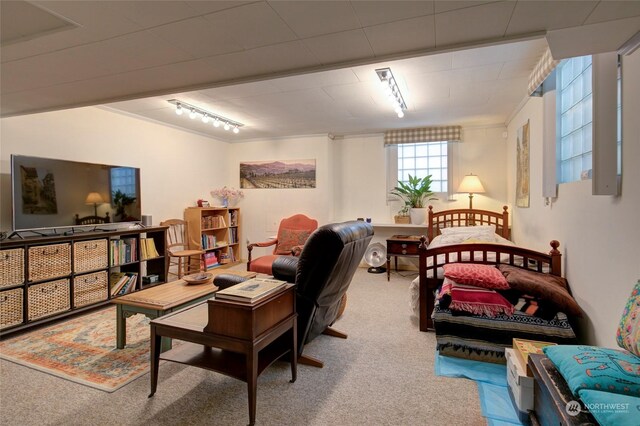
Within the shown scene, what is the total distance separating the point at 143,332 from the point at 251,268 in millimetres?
1323

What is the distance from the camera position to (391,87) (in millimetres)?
3170

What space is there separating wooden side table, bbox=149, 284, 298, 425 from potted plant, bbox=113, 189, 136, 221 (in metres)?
2.39

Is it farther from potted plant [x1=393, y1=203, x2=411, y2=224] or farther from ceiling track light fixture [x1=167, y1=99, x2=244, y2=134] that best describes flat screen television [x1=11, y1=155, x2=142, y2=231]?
potted plant [x1=393, y1=203, x2=411, y2=224]

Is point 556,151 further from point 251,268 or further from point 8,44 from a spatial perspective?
point 8,44

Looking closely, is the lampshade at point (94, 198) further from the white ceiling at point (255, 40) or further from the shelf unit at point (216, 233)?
the shelf unit at point (216, 233)

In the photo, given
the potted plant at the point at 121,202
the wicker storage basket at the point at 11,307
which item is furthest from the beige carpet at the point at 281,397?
the potted plant at the point at 121,202

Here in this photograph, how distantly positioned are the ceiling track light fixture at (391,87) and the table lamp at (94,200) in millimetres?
3324

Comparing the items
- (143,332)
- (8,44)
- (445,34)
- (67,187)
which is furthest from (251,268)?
(445,34)

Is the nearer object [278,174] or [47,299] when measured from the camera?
[47,299]

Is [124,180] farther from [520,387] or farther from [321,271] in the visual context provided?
[520,387]

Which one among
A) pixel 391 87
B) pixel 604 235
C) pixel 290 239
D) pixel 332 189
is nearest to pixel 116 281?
pixel 290 239

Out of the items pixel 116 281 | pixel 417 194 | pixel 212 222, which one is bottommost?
pixel 116 281

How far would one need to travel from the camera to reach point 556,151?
255cm

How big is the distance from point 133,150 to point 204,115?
3.58 feet
